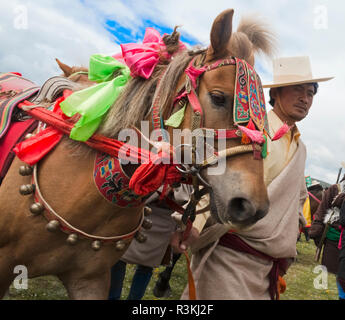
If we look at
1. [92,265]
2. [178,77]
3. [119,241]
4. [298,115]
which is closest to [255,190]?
[178,77]

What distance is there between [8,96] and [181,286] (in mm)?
4406

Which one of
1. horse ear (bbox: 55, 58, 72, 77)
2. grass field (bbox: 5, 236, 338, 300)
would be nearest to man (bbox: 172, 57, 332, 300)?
horse ear (bbox: 55, 58, 72, 77)

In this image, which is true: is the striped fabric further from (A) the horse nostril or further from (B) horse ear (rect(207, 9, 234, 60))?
(A) the horse nostril

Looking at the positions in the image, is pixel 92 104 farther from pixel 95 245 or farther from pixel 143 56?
pixel 95 245

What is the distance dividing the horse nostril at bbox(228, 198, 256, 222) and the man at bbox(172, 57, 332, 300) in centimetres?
90

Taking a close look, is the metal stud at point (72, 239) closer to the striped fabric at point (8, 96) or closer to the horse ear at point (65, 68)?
the striped fabric at point (8, 96)

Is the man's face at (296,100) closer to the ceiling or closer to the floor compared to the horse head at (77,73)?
closer to the floor

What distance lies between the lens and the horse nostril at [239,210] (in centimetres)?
161

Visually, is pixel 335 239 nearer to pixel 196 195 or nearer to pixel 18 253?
pixel 196 195

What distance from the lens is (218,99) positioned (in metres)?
1.77

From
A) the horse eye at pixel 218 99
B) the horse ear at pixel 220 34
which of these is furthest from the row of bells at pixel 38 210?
the horse ear at pixel 220 34

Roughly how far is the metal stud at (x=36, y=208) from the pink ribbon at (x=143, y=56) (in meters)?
0.91

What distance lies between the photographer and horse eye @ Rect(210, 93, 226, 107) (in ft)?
5.77

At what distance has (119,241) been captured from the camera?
2.17m
